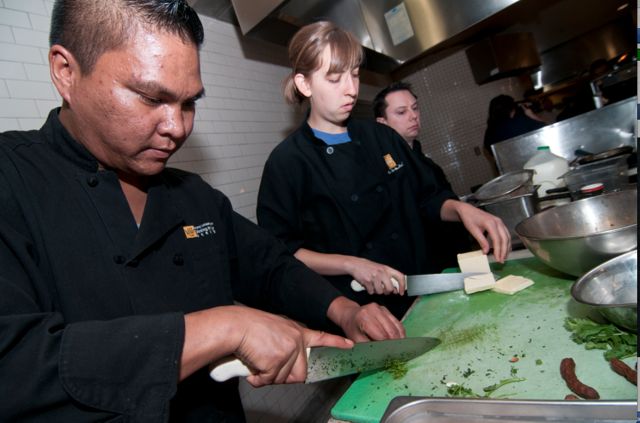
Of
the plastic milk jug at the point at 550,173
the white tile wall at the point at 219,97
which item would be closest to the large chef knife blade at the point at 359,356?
the white tile wall at the point at 219,97

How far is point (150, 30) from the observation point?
0.77 metres

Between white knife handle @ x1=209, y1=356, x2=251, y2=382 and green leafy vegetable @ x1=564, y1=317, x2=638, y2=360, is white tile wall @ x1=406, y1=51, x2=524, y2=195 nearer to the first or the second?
green leafy vegetable @ x1=564, y1=317, x2=638, y2=360

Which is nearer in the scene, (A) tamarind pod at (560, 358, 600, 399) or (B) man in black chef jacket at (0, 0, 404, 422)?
(B) man in black chef jacket at (0, 0, 404, 422)

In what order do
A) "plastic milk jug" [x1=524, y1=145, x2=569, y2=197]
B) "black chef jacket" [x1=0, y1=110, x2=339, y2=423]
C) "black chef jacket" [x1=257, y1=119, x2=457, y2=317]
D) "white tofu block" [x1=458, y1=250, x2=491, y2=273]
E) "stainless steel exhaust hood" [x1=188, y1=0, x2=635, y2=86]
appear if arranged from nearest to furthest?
1. "black chef jacket" [x1=0, y1=110, x2=339, y2=423]
2. "white tofu block" [x1=458, y1=250, x2=491, y2=273]
3. "black chef jacket" [x1=257, y1=119, x2=457, y2=317]
4. "plastic milk jug" [x1=524, y1=145, x2=569, y2=197]
5. "stainless steel exhaust hood" [x1=188, y1=0, x2=635, y2=86]

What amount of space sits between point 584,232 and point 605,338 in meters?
0.58

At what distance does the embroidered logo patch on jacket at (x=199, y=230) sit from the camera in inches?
41.9

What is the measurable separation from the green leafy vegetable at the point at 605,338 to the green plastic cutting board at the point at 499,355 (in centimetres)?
2

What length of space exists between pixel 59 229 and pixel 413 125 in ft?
8.35

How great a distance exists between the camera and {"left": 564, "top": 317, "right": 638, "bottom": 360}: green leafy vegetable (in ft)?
2.58

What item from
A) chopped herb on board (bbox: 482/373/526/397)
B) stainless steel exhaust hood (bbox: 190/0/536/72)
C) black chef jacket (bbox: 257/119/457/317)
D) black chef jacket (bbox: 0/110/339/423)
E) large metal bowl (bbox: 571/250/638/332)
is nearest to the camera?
black chef jacket (bbox: 0/110/339/423)

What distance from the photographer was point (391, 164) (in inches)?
70.7

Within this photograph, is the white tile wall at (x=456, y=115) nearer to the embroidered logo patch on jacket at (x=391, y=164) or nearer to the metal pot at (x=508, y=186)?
the metal pot at (x=508, y=186)

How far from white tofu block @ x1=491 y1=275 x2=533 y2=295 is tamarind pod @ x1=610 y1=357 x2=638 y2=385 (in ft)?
1.47

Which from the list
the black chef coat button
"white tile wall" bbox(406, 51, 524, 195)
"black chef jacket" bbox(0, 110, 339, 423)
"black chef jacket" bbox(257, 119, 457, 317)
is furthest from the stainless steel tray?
"white tile wall" bbox(406, 51, 524, 195)
